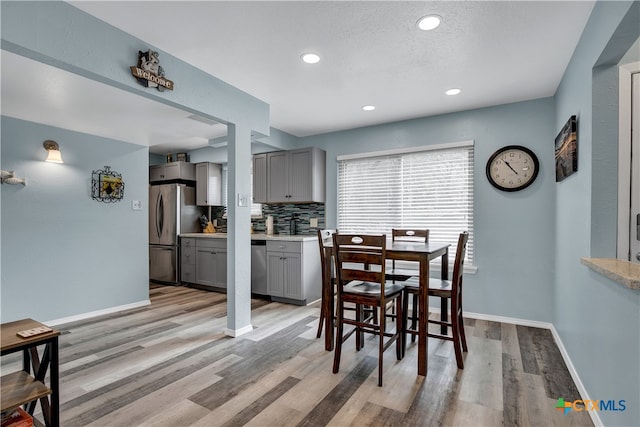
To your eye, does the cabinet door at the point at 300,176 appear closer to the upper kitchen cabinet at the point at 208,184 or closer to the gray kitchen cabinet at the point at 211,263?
the gray kitchen cabinet at the point at 211,263

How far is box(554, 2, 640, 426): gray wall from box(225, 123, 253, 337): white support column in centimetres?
271

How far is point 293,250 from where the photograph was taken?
4273 mm

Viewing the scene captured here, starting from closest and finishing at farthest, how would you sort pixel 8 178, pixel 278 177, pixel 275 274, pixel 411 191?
pixel 8 178 → pixel 411 191 → pixel 275 274 → pixel 278 177

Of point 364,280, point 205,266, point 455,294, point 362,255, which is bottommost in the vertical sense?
point 205,266

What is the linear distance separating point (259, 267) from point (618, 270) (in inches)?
150

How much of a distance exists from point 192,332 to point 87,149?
102 inches

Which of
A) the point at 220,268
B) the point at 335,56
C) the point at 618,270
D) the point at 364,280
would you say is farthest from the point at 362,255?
the point at 220,268

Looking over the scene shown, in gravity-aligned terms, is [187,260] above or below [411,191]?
below

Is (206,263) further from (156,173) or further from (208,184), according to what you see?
(156,173)

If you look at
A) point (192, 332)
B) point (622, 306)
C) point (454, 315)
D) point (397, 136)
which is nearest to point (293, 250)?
point (192, 332)

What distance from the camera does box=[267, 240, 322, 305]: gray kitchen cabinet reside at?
4.21 m

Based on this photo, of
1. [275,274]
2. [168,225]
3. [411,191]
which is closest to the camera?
[411,191]

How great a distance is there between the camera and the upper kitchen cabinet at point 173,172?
5656 mm

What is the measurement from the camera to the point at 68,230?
12.2 ft
